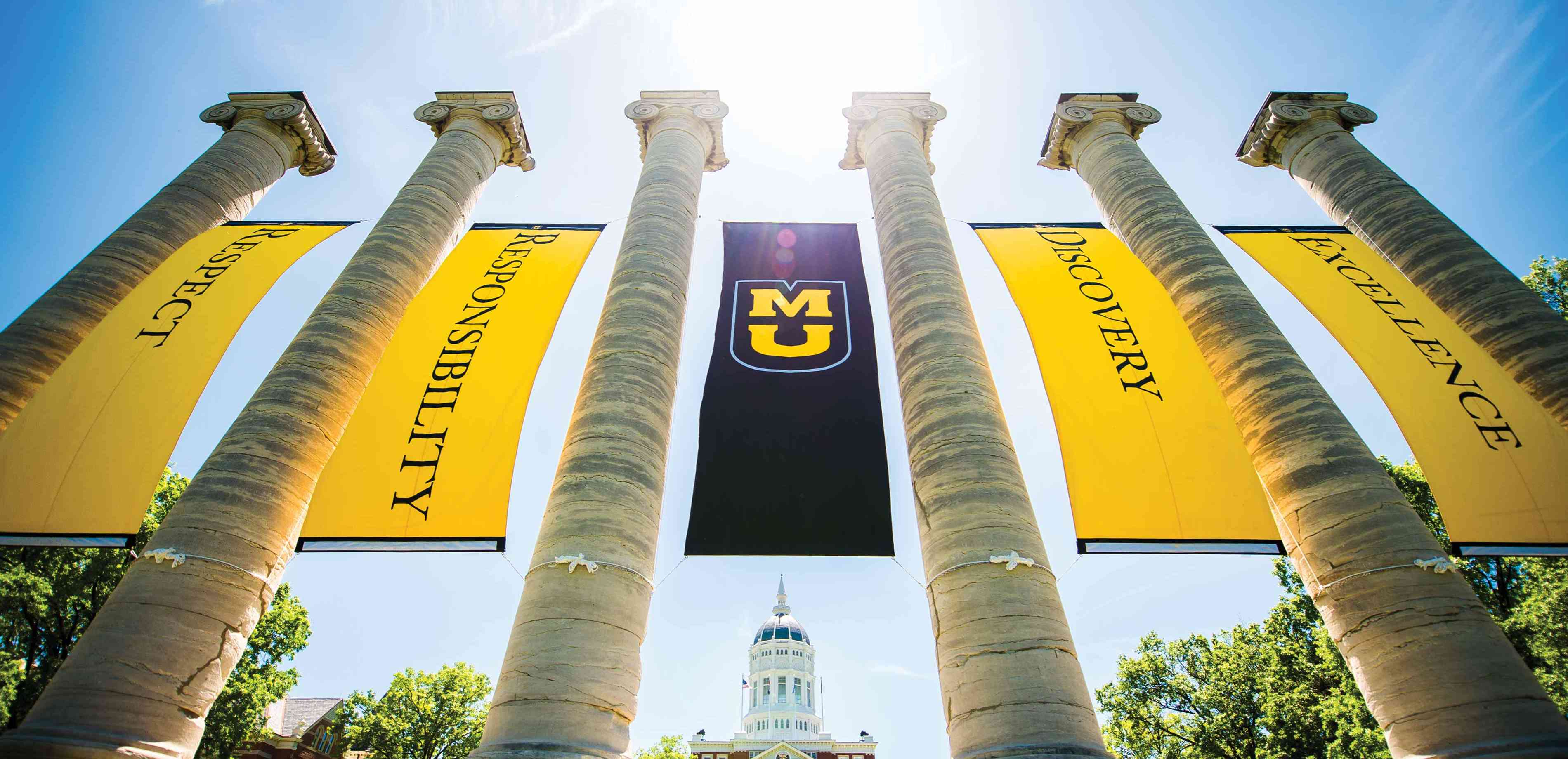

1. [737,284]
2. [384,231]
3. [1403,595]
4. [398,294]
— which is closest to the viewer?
[1403,595]

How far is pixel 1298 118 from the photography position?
18.6 meters

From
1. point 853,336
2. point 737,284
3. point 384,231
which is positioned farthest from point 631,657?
point 384,231

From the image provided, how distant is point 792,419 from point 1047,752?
5149 mm

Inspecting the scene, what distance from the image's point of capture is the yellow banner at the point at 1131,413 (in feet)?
30.6

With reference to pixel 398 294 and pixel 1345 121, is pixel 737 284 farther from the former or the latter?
pixel 1345 121

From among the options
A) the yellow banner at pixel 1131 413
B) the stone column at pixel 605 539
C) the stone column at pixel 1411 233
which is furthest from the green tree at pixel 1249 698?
the stone column at pixel 605 539

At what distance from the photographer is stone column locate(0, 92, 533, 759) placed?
755 cm

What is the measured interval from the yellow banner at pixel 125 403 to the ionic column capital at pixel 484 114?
23.3 ft

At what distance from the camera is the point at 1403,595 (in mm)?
8453

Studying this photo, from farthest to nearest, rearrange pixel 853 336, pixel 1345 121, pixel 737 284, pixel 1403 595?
pixel 1345 121
pixel 737 284
pixel 853 336
pixel 1403 595

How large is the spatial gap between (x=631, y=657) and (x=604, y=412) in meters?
3.65

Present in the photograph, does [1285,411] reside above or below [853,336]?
below

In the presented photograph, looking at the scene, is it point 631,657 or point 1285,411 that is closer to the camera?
point 631,657

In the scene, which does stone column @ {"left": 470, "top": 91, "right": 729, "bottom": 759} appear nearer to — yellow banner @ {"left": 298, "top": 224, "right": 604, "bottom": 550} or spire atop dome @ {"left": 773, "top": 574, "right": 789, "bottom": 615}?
yellow banner @ {"left": 298, "top": 224, "right": 604, "bottom": 550}
